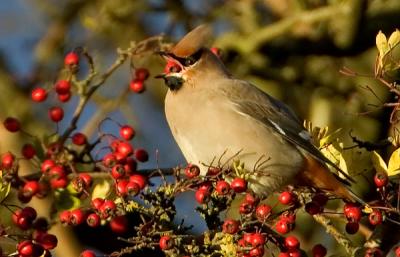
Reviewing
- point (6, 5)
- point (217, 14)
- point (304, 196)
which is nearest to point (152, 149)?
point (217, 14)

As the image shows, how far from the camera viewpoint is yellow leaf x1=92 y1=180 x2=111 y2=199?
3943 millimetres

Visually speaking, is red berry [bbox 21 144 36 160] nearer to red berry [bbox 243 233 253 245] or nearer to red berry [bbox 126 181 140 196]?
red berry [bbox 126 181 140 196]

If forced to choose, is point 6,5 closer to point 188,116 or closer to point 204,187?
point 188,116

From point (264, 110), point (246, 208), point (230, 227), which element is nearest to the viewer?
point (230, 227)

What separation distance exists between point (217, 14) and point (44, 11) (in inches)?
55.4

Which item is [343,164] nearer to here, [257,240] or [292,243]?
[292,243]

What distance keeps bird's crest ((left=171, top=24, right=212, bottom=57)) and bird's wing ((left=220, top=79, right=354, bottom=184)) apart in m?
0.23

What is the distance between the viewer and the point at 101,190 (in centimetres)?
398

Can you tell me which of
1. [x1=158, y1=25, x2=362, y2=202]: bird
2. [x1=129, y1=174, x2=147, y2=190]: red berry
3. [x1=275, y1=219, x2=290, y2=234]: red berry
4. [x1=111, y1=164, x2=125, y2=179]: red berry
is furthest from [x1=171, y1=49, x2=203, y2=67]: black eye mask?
[x1=275, y1=219, x2=290, y2=234]: red berry

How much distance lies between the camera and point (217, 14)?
6727 mm

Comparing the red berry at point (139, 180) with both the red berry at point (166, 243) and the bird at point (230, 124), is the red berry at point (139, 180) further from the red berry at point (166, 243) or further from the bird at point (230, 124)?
the bird at point (230, 124)

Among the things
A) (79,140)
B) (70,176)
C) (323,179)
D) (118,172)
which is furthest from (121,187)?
(323,179)

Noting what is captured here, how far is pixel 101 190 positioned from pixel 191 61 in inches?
37.3

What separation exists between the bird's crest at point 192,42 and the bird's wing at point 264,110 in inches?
9.2
